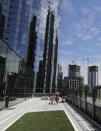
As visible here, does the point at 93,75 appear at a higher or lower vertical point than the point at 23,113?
higher

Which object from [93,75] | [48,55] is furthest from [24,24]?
[93,75]

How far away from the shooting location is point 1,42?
18.9 meters

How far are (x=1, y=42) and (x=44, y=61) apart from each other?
139 feet

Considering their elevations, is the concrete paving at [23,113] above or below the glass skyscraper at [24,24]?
below

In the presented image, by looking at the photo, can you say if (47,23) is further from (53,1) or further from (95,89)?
(95,89)

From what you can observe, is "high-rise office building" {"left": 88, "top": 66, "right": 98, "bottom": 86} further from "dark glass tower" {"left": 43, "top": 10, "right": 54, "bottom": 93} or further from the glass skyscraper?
"dark glass tower" {"left": 43, "top": 10, "right": 54, "bottom": 93}

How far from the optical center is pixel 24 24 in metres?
61.8

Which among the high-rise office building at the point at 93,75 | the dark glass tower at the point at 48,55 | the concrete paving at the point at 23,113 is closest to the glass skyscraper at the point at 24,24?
the dark glass tower at the point at 48,55

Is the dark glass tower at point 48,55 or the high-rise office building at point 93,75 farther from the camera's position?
the high-rise office building at point 93,75

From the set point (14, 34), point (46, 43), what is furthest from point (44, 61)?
point (14, 34)

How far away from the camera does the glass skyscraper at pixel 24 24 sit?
60406 mm

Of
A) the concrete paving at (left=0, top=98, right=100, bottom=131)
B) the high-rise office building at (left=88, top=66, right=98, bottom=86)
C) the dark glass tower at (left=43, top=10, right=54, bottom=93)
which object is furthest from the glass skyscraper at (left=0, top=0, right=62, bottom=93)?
the high-rise office building at (left=88, top=66, right=98, bottom=86)

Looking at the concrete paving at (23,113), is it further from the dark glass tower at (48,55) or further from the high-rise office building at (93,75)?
the high-rise office building at (93,75)

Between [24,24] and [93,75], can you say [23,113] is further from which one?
[93,75]
